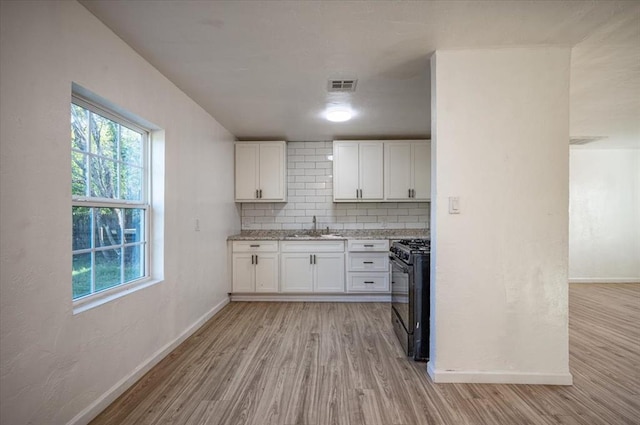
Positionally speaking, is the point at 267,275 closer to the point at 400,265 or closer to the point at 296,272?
the point at 296,272

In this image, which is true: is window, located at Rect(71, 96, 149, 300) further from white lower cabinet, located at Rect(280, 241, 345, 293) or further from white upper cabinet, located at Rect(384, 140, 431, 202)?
white upper cabinet, located at Rect(384, 140, 431, 202)

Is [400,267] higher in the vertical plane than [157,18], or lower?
lower

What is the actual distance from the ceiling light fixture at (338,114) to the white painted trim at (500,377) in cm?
262

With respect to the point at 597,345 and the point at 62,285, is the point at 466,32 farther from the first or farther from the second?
the point at 597,345

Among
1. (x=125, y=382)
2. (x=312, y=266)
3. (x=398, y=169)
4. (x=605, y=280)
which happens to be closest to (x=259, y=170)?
(x=312, y=266)

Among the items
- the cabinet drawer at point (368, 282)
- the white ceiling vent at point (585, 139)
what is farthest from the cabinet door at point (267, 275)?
the white ceiling vent at point (585, 139)

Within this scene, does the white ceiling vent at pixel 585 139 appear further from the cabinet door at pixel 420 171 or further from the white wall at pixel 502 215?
→ the white wall at pixel 502 215

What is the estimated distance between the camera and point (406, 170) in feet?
14.9

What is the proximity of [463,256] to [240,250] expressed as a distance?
3012 mm

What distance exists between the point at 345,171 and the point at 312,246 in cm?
120

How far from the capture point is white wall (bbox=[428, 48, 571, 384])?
7.16 ft

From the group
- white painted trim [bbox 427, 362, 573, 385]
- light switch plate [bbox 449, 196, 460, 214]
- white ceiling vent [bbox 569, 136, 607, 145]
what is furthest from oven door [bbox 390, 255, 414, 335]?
white ceiling vent [bbox 569, 136, 607, 145]

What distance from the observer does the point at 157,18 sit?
5.91ft

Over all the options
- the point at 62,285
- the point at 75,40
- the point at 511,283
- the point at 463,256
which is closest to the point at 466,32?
the point at 463,256
